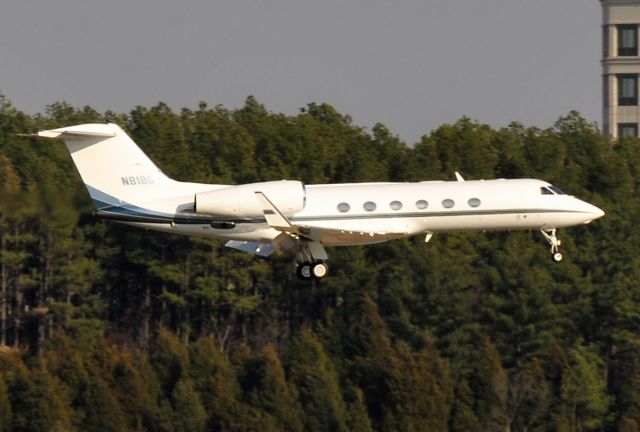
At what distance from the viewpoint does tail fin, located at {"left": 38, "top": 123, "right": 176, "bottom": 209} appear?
41281 millimetres

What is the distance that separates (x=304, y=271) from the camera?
4078 cm

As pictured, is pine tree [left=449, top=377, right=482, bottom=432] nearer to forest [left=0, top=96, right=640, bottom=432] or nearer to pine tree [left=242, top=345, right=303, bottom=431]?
forest [left=0, top=96, right=640, bottom=432]

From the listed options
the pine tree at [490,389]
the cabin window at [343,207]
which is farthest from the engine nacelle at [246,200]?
the pine tree at [490,389]

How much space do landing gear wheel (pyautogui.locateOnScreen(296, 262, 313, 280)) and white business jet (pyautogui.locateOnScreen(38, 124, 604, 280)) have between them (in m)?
0.02

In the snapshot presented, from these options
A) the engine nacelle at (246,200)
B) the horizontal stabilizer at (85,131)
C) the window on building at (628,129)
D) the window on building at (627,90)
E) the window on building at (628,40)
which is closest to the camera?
the engine nacelle at (246,200)

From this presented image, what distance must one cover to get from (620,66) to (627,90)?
1.81 metres

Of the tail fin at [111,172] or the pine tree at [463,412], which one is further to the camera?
the pine tree at [463,412]

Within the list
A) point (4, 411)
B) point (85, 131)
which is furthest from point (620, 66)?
point (85, 131)

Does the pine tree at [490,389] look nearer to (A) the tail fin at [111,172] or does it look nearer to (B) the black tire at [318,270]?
(B) the black tire at [318,270]

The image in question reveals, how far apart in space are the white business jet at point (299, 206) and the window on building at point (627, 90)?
69258 millimetres

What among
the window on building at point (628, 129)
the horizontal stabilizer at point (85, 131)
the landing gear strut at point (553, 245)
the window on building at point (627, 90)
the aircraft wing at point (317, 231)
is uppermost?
the window on building at point (627, 90)

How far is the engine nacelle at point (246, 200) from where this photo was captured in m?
39.5

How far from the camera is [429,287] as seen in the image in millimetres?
71375

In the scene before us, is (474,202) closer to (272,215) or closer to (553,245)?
(553,245)
